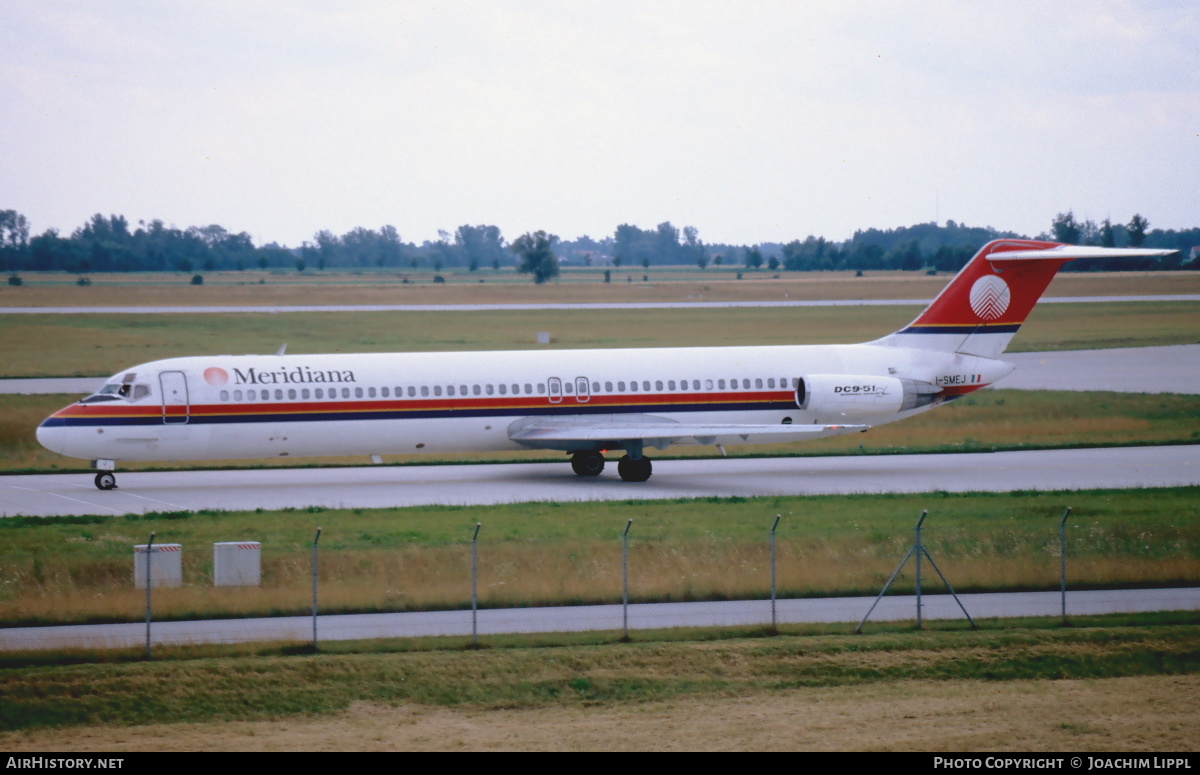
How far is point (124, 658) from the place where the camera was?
1750 centimetres

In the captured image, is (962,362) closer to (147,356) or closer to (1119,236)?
(147,356)

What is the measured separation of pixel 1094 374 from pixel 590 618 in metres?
42.6

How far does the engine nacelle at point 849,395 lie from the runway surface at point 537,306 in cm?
6450

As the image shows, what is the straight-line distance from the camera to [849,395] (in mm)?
33719

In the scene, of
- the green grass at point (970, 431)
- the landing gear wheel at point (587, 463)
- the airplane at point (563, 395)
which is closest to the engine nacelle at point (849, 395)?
the airplane at point (563, 395)

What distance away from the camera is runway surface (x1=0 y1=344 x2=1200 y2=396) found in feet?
171

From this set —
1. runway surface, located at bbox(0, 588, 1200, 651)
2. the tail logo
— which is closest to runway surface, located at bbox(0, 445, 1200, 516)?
the tail logo

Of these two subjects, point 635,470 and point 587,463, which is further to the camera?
point 587,463

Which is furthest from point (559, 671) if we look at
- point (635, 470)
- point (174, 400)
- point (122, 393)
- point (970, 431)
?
point (970, 431)

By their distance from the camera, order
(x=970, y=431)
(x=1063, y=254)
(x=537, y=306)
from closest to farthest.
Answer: (x=1063, y=254)
(x=970, y=431)
(x=537, y=306)

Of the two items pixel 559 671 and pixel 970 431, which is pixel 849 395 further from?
pixel 559 671

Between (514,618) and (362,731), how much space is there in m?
4.92

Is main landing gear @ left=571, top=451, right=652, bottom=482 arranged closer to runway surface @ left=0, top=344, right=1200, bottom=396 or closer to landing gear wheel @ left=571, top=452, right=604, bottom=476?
landing gear wheel @ left=571, top=452, right=604, bottom=476

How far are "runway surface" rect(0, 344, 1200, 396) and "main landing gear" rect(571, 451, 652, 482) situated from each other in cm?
2476
